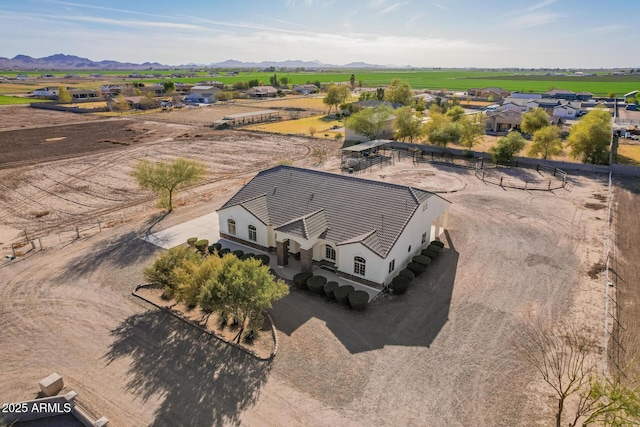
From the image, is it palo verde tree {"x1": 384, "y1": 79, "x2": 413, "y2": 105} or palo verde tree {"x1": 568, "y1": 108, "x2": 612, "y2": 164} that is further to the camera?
palo verde tree {"x1": 384, "y1": 79, "x2": 413, "y2": 105}

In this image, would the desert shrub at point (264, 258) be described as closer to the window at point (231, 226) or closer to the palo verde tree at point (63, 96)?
the window at point (231, 226)

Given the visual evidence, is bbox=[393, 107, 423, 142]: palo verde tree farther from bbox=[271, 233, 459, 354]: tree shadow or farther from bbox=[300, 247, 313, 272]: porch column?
bbox=[300, 247, 313, 272]: porch column

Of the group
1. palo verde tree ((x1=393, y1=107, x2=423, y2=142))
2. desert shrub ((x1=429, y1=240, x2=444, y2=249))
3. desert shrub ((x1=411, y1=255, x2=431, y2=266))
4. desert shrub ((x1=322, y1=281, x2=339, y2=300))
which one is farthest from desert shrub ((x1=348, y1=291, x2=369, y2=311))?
palo verde tree ((x1=393, y1=107, x2=423, y2=142))

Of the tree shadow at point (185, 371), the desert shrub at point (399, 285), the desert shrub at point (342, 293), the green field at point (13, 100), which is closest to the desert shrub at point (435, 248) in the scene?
the desert shrub at point (399, 285)


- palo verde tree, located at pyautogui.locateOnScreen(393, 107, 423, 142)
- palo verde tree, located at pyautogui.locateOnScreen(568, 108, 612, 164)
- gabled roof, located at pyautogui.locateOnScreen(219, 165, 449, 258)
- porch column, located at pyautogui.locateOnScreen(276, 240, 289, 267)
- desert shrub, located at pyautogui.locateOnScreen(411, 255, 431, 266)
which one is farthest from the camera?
A: palo verde tree, located at pyautogui.locateOnScreen(393, 107, 423, 142)

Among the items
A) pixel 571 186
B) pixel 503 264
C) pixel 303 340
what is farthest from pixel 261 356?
pixel 571 186

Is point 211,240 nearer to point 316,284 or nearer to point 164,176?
point 164,176
